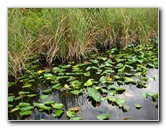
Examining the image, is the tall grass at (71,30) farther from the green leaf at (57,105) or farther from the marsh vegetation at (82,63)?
the green leaf at (57,105)

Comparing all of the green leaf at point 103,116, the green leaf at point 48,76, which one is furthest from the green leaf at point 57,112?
the green leaf at point 48,76

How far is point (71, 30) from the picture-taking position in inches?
83.9

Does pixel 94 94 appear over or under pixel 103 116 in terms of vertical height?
over

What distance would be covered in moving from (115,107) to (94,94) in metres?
0.15

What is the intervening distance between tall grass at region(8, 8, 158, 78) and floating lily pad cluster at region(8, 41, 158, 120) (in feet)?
0.32

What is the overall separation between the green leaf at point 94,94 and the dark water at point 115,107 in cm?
3

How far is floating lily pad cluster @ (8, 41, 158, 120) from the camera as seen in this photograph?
64.9 inches

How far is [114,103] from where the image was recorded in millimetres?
1682

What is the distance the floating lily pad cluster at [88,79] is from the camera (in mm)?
1648

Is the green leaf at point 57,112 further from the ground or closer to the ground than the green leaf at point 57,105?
closer to the ground

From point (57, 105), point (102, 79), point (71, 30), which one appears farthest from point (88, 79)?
point (71, 30)

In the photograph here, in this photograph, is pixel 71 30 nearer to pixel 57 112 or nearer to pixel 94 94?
pixel 94 94

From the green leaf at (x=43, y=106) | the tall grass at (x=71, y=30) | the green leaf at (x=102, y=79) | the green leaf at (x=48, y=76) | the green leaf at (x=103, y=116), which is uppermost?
the tall grass at (x=71, y=30)
